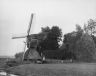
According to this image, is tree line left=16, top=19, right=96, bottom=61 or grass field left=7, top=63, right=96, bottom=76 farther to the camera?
tree line left=16, top=19, right=96, bottom=61

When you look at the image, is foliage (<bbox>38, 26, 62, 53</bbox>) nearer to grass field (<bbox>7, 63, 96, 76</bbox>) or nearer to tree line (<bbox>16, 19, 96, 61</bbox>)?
tree line (<bbox>16, 19, 96, 61</bbox>)

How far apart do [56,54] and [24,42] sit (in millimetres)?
11306

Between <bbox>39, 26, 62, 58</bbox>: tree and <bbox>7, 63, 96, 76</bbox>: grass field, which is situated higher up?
<bbox>39, 26, 62, 58</bbox>: tree

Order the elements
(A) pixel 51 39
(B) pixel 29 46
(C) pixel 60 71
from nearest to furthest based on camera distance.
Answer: (C) pixel 60 71 < (B) pixel 29 46 < (A) pixel 51 39

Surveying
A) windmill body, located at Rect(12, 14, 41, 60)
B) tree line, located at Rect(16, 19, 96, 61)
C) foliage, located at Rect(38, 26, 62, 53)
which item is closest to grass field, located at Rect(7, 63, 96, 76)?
windmill body, located at Rect(12, 14, 41, 60)

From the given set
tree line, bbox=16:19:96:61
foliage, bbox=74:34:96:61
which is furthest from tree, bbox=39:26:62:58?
foliage, bbox=74:34:96:61

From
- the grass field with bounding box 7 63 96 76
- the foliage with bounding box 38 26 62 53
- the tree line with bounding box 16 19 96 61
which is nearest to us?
the grass field with bounding box 7 63 96 76

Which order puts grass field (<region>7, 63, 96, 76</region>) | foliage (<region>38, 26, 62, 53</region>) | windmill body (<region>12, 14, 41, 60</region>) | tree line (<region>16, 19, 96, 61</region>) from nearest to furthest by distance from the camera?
grass field (<region>7, 63, 96, 76</region>), windmill body (<region>12, 14, 41, 60</region>), tree line (<region>16, 19, 96, 61</region>), foliage (<region>38, 26, 62, 53</region>)

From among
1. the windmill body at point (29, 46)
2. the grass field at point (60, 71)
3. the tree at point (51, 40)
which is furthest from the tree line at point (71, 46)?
the grass field at point (60, 71)

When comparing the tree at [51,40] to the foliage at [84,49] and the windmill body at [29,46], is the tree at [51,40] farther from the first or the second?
the windmill body at [29,46]

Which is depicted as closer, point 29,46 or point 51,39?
point 29,46

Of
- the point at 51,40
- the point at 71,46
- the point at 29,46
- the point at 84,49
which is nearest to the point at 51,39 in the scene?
the point at 51,40

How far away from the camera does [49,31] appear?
71.1 m

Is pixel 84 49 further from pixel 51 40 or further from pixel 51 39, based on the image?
pixel 51 39
